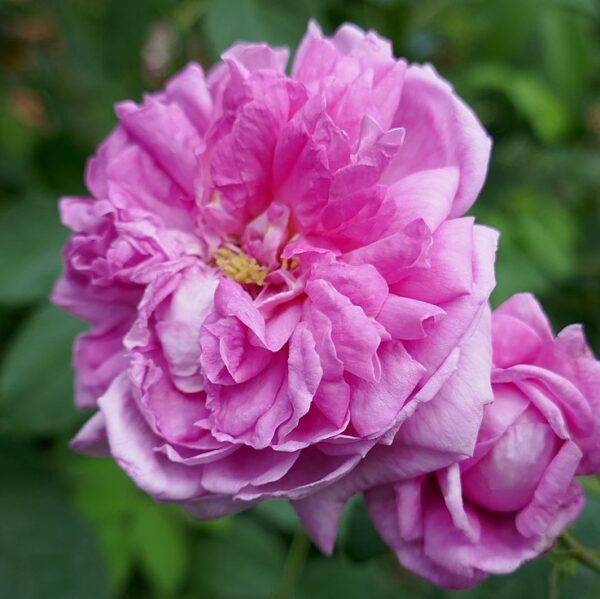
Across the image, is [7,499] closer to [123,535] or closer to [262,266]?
[123,535]

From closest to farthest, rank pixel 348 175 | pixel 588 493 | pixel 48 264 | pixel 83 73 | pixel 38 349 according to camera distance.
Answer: pixel 348 175
pixel 588 493
pixel 38 349
pixel 48 264
pixel 83 73

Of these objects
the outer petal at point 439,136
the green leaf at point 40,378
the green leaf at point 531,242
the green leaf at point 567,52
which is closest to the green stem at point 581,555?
the outer petal at point 439,136

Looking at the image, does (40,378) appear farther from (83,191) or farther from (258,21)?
(258,21)

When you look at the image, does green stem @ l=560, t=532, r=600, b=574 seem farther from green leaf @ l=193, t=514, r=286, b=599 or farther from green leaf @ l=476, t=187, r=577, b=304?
green leaf @ l=193, t=514, r=286, b=599

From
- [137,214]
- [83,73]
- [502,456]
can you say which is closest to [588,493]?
[502,456]

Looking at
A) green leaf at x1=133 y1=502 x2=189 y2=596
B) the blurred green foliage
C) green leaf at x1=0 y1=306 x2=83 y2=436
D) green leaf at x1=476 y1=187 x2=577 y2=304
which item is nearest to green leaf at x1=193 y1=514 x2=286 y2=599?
the blurred green foliage

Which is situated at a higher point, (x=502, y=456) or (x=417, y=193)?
(x=417, y=193)

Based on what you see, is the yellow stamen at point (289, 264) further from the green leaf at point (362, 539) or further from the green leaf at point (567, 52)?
the green leaf at point (567, 52)

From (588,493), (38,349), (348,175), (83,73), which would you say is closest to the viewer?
(348,175)
